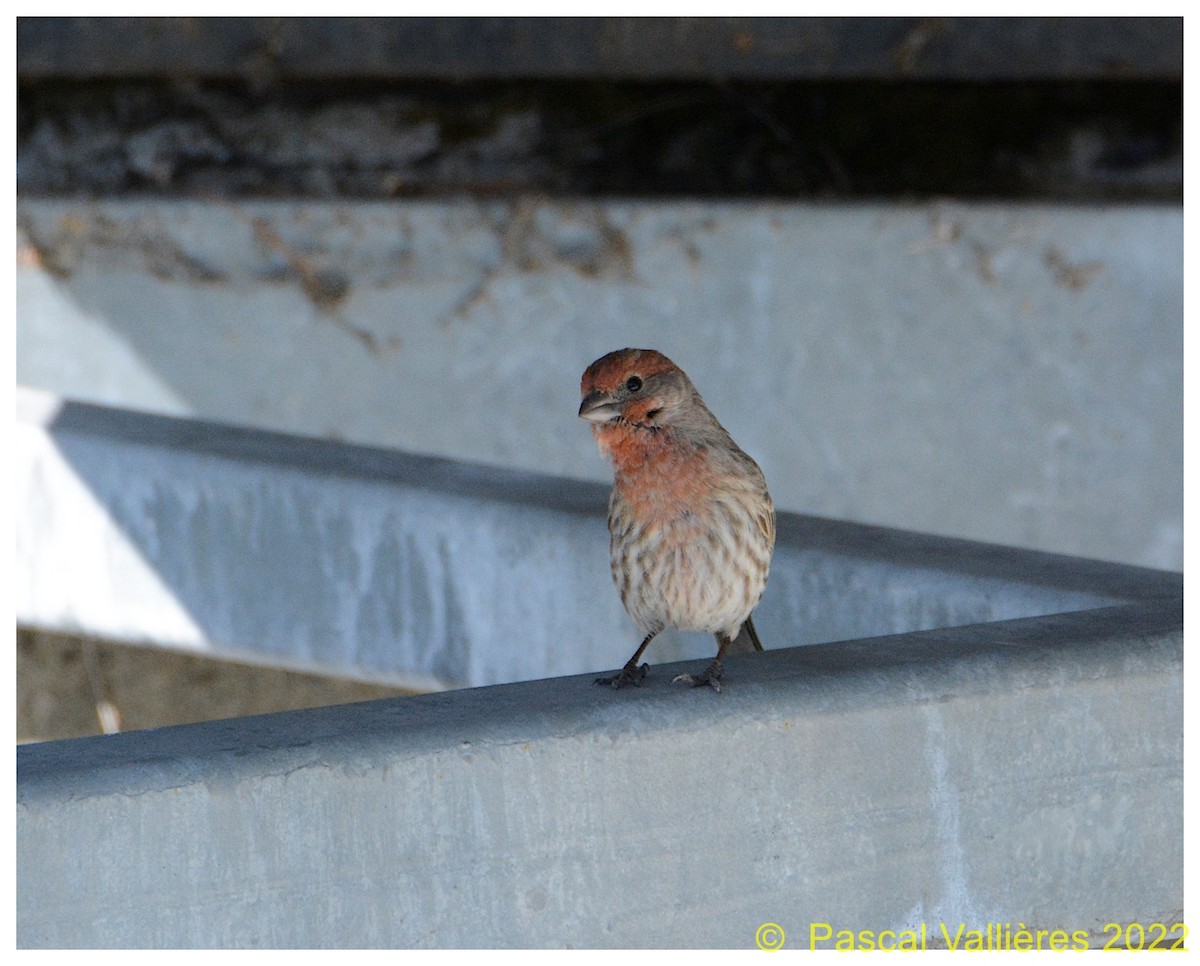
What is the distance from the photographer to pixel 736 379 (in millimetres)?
5906

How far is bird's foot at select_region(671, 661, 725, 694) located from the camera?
2229mm

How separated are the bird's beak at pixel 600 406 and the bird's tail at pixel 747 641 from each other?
460 mm

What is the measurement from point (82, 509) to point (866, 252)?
10.2 feet

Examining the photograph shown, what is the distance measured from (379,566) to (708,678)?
119 centimetres

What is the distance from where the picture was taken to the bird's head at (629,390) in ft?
8.91

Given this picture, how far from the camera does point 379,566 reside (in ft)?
10.8

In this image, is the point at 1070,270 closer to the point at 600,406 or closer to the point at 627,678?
the point at 600,406

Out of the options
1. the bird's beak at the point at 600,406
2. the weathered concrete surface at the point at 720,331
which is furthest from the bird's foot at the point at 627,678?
the weathered concrete surface at the point at 720,331

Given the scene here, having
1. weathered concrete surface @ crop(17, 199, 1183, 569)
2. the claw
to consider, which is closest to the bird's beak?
the claw

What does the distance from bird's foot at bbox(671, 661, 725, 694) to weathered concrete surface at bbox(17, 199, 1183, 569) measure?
12.0 feet

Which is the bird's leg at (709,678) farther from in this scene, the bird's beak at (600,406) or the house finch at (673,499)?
the bird's beak at (600,406)

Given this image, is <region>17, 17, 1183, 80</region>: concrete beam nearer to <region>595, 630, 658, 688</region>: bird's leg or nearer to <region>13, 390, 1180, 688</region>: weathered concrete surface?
<region>13, 390, 1180, 688</region>: weathered concrete surface
